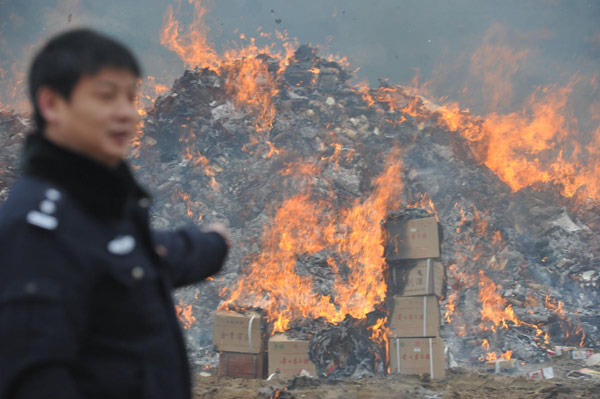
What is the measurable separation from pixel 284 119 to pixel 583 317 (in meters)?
7.28

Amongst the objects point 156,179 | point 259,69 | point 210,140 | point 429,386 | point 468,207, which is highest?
point 259,69

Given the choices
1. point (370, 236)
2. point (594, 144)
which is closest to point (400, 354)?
point (370, 236)

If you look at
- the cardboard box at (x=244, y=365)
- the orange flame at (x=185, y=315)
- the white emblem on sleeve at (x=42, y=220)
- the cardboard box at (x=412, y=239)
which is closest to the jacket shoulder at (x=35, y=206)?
the white emblem on sleeve at (x=42, y=220)

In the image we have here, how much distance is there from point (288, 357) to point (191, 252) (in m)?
5.45

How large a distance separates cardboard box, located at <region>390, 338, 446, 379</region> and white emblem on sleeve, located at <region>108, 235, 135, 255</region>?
6.28 meters

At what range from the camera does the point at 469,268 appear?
9094 millimetres

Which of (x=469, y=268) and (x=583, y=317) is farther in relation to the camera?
(x=469, y=268)

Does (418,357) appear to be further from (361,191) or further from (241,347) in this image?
(361,191)

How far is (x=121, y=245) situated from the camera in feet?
3.00

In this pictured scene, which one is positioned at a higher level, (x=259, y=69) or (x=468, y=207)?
(x=259, y=69)

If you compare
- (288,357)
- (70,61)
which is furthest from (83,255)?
(288,357)

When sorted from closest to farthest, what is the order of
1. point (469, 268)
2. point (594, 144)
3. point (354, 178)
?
point (469, 268), point (354, 178), point (594, 144)

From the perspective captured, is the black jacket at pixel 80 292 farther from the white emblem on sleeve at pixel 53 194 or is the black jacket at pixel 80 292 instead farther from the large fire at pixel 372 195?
the large fire at pixel 372 195

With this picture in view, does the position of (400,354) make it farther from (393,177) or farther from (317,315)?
(393,177)
